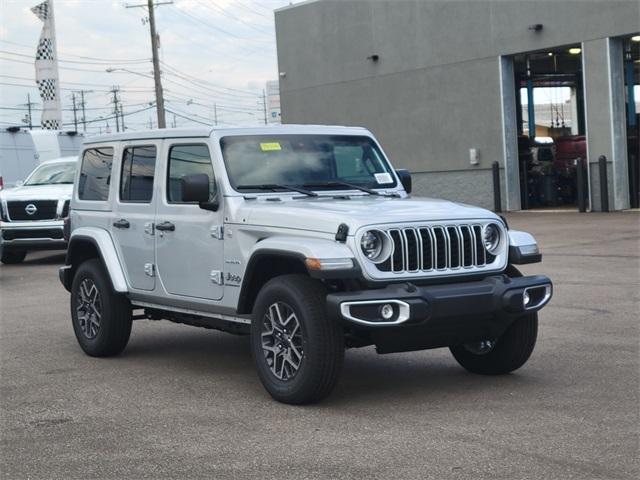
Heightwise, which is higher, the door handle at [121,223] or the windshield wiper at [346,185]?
the windshield wiper at [346,185]

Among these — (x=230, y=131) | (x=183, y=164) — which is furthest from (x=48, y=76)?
(x=230, y=131)

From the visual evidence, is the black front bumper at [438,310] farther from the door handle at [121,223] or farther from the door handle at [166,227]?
the door handle at [121,223]

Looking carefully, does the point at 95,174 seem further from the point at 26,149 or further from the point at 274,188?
the point at 26,149

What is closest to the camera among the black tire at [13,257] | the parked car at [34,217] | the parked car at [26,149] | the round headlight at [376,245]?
the round headlight at [376,245]

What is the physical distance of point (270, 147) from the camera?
26.0 feet

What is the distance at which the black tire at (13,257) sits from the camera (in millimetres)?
19172

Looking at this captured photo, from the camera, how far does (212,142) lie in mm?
7805

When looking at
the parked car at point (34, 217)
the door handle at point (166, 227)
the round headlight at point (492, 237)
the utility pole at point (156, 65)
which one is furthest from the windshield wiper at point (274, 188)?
the utility pole at point (156, 65)

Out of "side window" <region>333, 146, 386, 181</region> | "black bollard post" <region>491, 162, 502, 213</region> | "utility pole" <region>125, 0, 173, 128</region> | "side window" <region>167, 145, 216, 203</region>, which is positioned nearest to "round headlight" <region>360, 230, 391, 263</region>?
"side window" <region>333, 146, 386, 181</region>

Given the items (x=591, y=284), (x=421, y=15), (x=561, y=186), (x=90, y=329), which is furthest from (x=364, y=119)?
(x=90, y=329)

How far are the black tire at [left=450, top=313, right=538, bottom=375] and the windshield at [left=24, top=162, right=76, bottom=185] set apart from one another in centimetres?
1329

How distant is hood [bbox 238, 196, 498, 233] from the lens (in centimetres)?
667

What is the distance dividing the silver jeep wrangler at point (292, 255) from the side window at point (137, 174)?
1 cm

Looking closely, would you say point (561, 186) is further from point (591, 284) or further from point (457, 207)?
point (457, 207)
